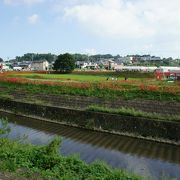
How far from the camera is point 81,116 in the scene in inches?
896

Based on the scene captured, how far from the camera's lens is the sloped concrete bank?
59.9ft

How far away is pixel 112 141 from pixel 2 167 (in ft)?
35.3

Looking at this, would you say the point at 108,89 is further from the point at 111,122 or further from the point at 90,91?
the point at 111,122

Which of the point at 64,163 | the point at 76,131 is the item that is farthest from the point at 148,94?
the point at 64,163

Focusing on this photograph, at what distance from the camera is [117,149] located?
1720 centimetres

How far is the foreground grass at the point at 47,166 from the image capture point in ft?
28.4

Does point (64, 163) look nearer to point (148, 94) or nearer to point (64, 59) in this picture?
point (148, 94)

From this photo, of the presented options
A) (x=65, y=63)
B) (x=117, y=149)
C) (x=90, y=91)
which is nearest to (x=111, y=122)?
(x=117, y=149)

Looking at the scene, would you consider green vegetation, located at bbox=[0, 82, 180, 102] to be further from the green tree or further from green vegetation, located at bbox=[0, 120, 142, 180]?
the green tree

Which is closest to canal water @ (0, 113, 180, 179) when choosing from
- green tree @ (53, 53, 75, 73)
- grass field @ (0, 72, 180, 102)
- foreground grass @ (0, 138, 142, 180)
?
foreground grass @ (0, 138, 142, 180)

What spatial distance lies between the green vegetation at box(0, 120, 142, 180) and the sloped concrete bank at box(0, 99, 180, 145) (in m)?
9.07

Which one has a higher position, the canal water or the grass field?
the grass field

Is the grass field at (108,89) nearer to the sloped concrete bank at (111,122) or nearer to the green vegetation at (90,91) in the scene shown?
the green vegetation at (90,91)

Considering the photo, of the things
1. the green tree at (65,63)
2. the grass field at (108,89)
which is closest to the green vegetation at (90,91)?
the grass field at (108,89)
